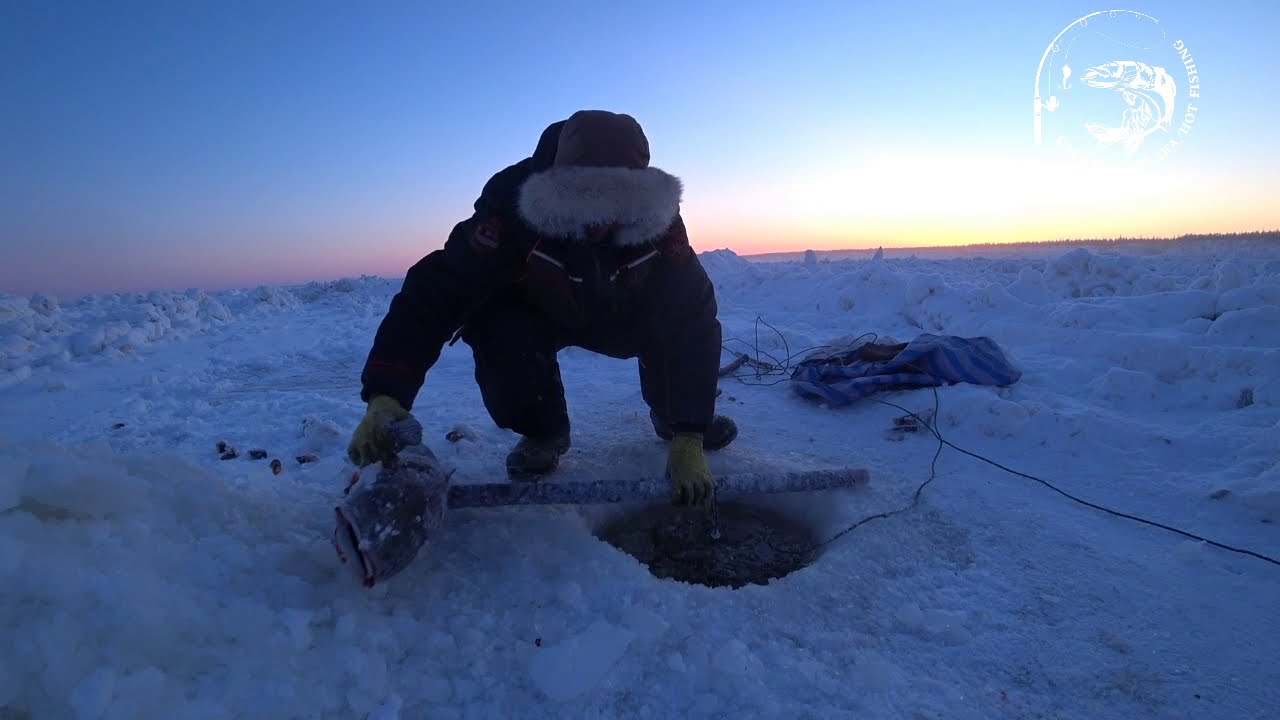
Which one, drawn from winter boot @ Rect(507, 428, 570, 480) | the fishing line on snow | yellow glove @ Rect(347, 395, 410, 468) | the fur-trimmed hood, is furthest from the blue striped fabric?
yellow glove @ Rect(347, 395, 410, 468)

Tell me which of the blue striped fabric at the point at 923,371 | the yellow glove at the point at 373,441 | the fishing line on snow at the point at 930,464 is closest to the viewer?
the yellow glove at the point at 373,441

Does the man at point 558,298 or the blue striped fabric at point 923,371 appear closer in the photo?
the man at point 558,298

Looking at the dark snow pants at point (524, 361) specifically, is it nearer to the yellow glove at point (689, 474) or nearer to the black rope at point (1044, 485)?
the yellow glove at point (689, 474)

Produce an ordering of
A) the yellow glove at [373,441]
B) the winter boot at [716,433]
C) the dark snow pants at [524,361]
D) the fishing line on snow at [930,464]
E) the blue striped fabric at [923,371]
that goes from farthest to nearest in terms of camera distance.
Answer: the blue striped fabric at [923,371] → the winter boot at [716,433] → the dark snow pants at [524,361] → the fishing line on snow at [930,464] → the yellow glove at [373,441]

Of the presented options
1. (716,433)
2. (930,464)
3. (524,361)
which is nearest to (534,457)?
(524,361)

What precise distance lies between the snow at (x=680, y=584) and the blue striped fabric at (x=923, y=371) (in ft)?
0.41

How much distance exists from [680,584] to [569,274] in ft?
3.25

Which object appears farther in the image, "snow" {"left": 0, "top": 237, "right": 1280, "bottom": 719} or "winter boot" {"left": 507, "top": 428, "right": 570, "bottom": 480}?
"winter boot" {"left": 507, "top": 428, "right": 570, "bottom": 480}

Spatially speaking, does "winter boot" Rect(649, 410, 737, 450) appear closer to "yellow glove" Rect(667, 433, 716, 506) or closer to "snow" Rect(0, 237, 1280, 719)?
"snow" Rect(0, 237, 1280, 719)

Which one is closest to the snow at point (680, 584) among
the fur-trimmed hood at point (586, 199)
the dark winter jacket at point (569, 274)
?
the dark winter jacket at point (569, 274)

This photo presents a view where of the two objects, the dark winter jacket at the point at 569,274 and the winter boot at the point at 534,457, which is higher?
the dark winter jacket at the point at 569,274

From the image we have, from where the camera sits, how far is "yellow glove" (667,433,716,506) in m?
1.65

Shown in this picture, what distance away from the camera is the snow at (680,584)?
0.95 m

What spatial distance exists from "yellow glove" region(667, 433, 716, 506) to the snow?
27cm
